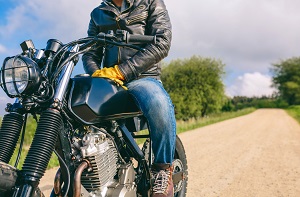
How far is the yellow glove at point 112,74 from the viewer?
9.27ft

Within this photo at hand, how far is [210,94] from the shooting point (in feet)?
135

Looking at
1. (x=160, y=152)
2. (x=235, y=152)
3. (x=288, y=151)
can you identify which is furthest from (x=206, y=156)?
(x=160, y=152)

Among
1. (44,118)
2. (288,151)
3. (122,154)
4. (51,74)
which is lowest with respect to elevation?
(288,151)

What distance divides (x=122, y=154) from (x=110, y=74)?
0.72 metres

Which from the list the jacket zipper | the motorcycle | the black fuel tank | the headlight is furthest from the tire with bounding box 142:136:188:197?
the headlight

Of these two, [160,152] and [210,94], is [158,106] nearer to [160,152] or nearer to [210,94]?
[160,152]

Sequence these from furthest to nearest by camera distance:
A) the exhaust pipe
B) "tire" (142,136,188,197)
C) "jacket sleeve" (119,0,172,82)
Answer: "tire" (142,136,188,197)
"jacket sleeve" (119,0,172,82)
the exhaust pipe

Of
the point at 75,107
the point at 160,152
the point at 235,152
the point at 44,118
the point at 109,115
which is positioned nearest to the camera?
the point at 44,118

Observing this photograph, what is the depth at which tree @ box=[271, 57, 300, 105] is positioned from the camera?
78.6m

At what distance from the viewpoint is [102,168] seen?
262cm

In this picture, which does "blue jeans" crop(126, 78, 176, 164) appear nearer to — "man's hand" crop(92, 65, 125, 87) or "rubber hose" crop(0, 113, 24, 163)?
"man's hand" crop(92, 65, 125, 87)

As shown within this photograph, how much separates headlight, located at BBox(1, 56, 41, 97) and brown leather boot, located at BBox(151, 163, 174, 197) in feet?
4.52

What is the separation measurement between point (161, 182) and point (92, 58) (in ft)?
4.46

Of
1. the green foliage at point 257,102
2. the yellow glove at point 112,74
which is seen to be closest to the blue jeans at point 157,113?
the yellow glove at point 112,74
